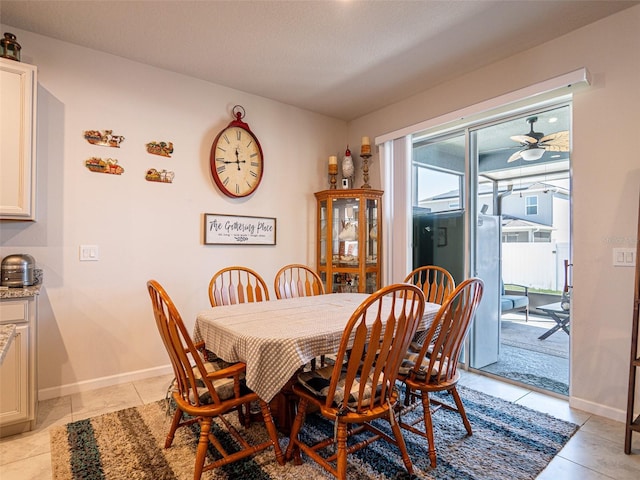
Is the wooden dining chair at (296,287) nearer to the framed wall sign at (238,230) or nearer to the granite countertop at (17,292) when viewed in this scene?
the framed wall sign at (238,230)

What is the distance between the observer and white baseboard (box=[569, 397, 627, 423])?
7.26ft

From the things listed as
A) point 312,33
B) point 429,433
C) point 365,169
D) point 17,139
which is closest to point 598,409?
point 429,433

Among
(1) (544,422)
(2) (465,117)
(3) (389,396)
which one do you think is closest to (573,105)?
(2) (465,117)

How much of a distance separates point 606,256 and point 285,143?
114 inches

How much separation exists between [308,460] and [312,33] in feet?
8.80

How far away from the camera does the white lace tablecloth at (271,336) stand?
5.04 feet

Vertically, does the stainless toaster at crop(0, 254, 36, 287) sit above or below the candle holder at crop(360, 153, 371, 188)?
below

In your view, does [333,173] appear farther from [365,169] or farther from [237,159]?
[237,159]

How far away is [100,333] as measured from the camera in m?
2.76

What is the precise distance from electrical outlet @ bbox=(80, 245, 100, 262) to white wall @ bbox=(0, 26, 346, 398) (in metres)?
0.03

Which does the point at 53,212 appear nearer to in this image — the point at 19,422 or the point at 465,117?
the point at 19,422

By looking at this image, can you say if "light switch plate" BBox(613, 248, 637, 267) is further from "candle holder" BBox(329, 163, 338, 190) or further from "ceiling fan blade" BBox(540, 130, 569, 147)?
"candle holder" BBox(329, 163, 338, 190)

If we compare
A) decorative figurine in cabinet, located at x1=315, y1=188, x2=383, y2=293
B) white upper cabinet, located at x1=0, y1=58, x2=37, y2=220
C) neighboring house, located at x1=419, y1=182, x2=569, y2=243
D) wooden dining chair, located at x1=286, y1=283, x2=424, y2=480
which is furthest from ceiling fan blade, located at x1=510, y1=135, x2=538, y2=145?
white upper cabinet, located at x1=0, y1=58, x2=37, y2=220

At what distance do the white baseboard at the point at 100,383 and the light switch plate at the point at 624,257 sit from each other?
3.44 meters
